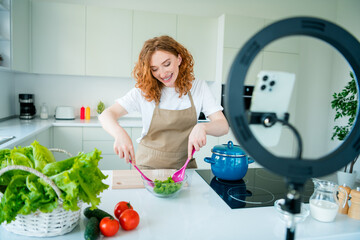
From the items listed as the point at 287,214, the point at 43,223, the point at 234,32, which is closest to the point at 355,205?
the point at 287,214

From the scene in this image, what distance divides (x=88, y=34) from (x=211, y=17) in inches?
63.9

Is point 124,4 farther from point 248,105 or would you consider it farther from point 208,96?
point 248,105

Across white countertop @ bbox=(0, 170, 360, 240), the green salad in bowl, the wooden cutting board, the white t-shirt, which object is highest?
the white t-shirt

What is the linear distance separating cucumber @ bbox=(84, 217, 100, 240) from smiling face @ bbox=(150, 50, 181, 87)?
864mm

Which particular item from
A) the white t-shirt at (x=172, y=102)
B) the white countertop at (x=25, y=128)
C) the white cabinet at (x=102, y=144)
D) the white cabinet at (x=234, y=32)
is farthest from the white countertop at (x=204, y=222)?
the white cabinet at (x=234, y=32)

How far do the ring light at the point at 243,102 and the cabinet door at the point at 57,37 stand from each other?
3038mm

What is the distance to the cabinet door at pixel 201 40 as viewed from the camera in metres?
3.21

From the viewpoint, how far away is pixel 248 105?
0.34 m

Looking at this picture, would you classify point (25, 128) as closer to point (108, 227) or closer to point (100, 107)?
point (100, 107)

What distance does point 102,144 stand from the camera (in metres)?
2.94

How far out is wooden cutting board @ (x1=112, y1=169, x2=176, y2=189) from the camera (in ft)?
3.70

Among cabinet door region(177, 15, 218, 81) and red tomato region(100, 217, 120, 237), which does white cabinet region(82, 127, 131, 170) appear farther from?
red tomato region(100, 217, 120, 237)

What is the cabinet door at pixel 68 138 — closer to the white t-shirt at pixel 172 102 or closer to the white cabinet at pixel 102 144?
the white cabinet at pixel 102 144

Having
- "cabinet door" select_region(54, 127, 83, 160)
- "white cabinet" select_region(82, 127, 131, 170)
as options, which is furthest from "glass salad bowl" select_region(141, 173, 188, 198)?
"cabinet door" select_region(54, 127, 83, 160)
